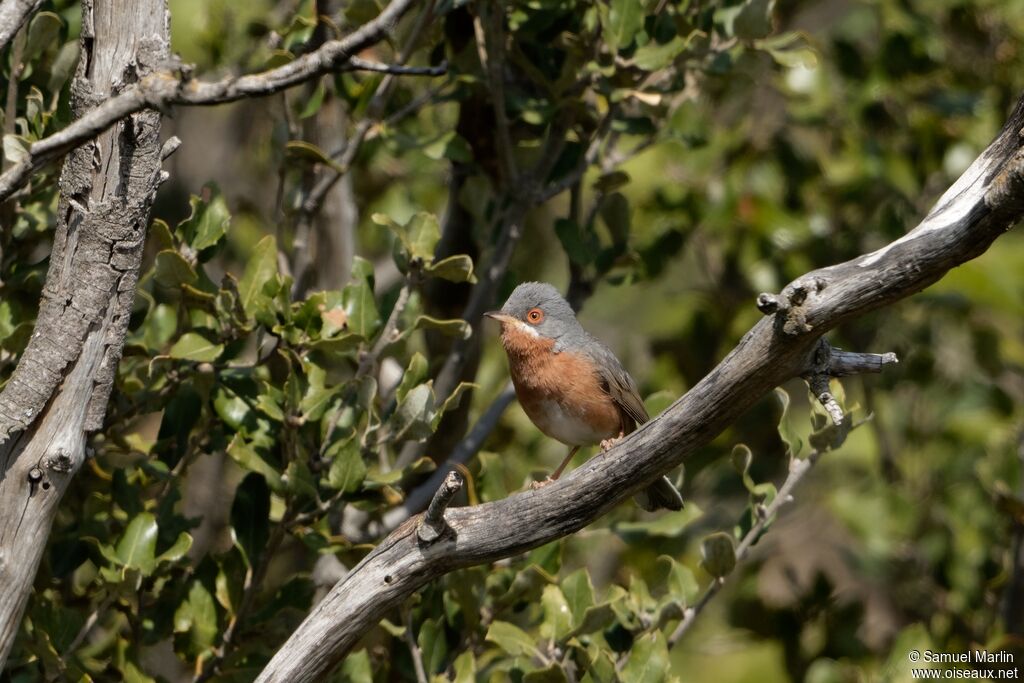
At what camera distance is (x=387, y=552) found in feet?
10.5

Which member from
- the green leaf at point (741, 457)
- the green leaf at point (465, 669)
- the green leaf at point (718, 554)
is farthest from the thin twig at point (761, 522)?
the green leaf at point (465, 669)

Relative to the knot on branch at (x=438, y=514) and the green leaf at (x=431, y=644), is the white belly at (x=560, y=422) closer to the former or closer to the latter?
the green leaf at (x=431, y=644)

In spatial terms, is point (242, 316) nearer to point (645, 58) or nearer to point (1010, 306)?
point (645, 58)

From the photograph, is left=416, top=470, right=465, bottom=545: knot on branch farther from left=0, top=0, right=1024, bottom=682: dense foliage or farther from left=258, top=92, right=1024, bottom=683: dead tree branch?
left=0, top=0, right=1024, bottom=682: dense foliage

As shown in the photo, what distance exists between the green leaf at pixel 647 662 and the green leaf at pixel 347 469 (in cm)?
104

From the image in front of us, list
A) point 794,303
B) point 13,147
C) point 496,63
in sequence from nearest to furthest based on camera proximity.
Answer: point 794,303, point 13,147, point 496,63

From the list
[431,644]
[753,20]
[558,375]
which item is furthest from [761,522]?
[753,20]

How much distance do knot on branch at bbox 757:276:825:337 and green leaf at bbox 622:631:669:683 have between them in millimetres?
1400

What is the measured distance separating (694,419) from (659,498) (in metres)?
1.49

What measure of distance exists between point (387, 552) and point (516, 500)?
0.39 m

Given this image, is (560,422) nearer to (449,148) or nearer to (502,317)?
(502,317)

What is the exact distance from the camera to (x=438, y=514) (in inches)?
119

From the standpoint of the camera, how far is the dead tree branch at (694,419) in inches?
105

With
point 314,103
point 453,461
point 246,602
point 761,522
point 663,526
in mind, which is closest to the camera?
point 246,602
